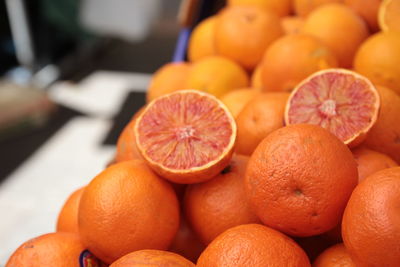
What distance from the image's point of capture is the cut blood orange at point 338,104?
2.68ft

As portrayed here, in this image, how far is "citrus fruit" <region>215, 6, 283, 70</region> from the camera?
1.26 meters

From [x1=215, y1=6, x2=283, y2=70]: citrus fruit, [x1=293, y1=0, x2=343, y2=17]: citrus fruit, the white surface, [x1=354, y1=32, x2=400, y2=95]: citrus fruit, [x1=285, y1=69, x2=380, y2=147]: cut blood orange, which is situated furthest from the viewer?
the white surface

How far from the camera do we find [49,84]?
11.8ft

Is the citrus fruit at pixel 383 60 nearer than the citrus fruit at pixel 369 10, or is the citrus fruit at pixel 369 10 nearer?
the citrus fruit at pixel 383 60

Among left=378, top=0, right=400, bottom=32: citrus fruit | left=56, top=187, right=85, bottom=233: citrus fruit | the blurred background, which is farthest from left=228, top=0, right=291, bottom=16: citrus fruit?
the blurred background

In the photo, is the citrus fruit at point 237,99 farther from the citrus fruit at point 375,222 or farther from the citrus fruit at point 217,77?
the citrus fruit at point 375,222

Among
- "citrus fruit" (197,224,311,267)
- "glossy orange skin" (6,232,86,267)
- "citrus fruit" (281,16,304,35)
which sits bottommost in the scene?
"glossy orange skin" (6,232,86,267)

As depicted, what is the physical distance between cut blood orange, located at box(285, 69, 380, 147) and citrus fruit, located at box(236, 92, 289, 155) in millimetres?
31

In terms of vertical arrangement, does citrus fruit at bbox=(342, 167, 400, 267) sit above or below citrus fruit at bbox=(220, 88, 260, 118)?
above

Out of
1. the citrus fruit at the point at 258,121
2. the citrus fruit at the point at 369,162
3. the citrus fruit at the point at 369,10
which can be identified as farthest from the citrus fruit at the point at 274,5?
the citrus fruit at the point at 369,162

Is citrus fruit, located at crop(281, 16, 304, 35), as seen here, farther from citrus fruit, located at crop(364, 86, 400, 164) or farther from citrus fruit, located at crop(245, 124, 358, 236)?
citrus fruit, located at crop(245, 124, 358, 236)

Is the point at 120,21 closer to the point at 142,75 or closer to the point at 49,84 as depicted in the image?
the point at 142,75

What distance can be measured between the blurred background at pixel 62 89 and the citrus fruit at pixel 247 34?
1235 millimetres

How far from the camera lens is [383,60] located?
1.00 metres
